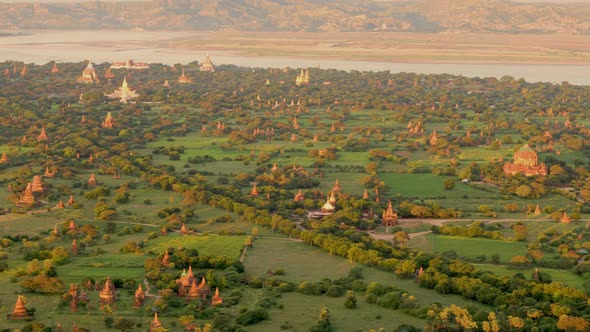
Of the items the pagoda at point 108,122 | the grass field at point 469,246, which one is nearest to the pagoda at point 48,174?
the pagoda at point 108,122

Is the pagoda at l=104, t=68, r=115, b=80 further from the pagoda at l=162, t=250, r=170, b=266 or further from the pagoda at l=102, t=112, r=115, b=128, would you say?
the pagoda at l=162, t=250, r=170, b=266

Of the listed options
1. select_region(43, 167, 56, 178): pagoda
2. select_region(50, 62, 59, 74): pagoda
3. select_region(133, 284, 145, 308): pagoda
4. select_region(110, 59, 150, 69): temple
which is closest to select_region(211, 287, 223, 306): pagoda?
select_region(133, 284, 145, 308): pagoda

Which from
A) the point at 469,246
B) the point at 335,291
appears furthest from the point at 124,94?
the point at 335,291

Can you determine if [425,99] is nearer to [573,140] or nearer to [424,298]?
[573,140]

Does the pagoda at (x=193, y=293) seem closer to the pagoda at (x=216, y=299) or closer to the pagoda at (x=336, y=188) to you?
the pagoda at (x=216, y=299)

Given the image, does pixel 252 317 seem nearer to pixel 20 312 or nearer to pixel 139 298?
pixel 139 298
